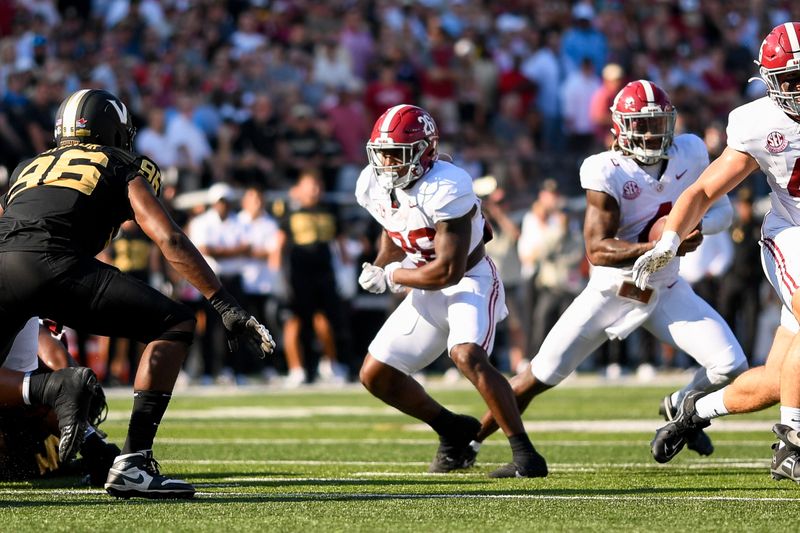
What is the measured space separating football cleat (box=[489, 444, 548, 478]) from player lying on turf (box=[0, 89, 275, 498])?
4.70 ft

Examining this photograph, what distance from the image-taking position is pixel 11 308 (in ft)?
17.1

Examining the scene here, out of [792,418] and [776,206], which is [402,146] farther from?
[792,418]

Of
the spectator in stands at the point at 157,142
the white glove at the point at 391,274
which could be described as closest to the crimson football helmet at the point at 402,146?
the white glove at the point at 391,274

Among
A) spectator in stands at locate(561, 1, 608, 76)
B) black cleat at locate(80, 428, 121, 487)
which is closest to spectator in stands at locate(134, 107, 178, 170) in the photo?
spectator in stands at locate(561, 1, 608, 76)

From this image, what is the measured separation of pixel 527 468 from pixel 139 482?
1.72 metres

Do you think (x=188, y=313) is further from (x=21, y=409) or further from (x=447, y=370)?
(x=447, y=370)

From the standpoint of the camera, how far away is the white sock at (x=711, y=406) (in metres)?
6.12

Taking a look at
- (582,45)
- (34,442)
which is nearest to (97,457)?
(34,442)

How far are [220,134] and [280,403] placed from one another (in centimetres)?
422

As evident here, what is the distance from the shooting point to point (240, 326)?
203 inches

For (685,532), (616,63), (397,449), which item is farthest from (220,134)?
(685,532)

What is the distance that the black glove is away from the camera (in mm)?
5145

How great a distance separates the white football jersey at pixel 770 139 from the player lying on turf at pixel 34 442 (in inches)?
111

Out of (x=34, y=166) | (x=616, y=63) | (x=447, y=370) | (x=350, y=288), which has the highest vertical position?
(x=616, y=63)
